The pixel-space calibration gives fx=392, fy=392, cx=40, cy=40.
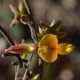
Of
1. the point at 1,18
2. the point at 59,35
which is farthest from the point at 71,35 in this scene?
the point at 59,35

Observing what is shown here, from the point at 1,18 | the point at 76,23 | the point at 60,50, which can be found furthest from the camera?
the point at 76,23

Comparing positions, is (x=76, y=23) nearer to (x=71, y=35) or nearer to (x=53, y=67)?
(x=71, y=35)

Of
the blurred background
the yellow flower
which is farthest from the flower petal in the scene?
the blurred background

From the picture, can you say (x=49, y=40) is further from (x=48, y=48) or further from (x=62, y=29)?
(x=62, y=29)

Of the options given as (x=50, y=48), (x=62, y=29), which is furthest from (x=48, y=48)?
(x=62, y=29)

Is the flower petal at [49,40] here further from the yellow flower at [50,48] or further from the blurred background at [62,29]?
the blurred background at [62,29]
